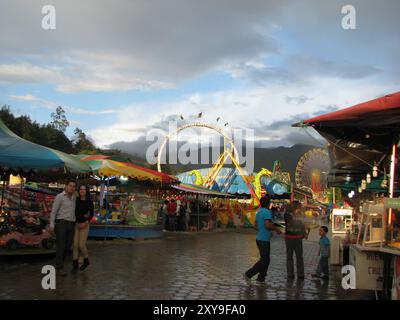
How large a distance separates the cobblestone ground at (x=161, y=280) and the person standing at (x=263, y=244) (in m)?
0.24

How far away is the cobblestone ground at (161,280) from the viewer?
789cm

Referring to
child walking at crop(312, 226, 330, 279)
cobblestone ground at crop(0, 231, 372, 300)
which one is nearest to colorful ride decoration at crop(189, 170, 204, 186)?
cobblestone ground at crop(0, 231, 372, 300)

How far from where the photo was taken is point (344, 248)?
11430mm

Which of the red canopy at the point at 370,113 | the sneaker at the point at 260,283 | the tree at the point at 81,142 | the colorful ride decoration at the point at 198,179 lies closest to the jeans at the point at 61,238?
the sneaker at the point at 260,283

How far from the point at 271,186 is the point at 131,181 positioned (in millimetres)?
19855

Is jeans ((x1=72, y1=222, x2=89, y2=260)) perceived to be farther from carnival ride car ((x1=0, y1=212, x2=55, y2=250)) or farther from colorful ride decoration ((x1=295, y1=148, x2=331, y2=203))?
colorful ride decoration ((x1=295, y1=148, x2=331, y2=203))

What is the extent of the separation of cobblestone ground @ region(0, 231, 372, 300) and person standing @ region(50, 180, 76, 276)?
0.47 metres

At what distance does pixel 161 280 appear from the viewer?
9.36 metres

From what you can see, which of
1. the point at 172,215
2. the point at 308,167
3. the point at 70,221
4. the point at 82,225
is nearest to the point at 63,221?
the point at 70,221

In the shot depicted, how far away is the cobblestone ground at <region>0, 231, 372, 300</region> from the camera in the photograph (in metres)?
7.89

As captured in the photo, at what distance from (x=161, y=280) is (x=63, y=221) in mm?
2252

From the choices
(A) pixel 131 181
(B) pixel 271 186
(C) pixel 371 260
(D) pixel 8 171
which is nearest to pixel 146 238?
(A) pixel 131 181
